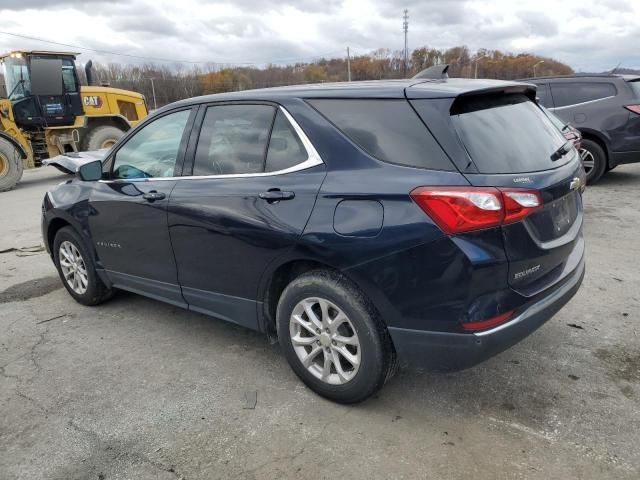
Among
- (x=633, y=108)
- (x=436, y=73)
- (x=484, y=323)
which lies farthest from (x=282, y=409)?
(x=633, y=108)

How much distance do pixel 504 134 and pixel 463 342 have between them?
1.10 m

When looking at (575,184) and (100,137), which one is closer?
(575,184)

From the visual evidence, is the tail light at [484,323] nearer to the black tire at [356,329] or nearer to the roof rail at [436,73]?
the black tire at [356,329]

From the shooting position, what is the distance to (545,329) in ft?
12.1

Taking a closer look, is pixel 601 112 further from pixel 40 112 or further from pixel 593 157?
pixel 40 112

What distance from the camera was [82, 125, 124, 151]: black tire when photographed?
44.0ft

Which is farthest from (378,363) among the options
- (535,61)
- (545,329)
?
(535,61)

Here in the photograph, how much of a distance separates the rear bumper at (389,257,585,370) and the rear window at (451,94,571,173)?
71 centimetres

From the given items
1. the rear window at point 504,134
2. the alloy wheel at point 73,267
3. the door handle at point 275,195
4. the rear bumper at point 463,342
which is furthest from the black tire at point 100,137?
the rear bumper at point 463,342

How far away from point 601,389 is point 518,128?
1546 mm

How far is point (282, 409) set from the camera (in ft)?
9.62

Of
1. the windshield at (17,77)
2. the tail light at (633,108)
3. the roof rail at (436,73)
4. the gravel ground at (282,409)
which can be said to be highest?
the windshield at (17,77)

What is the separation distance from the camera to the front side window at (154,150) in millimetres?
3635

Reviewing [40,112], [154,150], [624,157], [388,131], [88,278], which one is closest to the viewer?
[388,131]
